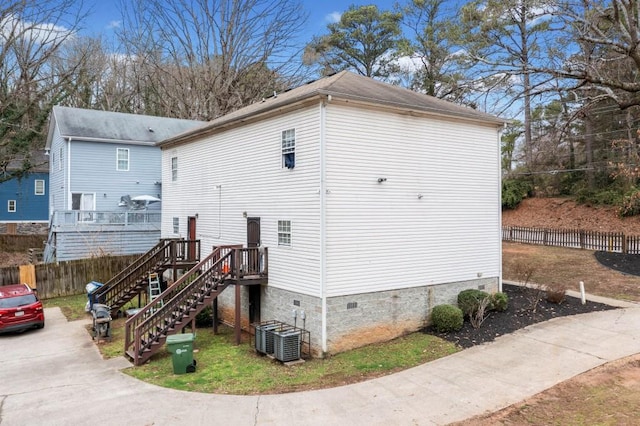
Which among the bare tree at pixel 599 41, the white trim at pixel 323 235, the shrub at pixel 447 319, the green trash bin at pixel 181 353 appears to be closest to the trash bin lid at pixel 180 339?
the green trash bin at pixel 181 353

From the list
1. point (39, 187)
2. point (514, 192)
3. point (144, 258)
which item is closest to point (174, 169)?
point (144, 258)

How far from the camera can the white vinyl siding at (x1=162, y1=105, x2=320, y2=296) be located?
514 inches

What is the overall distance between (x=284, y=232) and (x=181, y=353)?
4743 millimetres

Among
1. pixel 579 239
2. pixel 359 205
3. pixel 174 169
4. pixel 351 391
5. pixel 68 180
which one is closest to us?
pixel 351 391

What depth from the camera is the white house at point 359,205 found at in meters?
12.8

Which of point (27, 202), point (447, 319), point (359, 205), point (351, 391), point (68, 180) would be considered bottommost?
point (351, 391)

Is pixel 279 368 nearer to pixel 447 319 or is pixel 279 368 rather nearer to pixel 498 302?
pixel 447 319

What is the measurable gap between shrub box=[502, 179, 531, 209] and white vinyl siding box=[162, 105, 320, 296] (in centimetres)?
3031

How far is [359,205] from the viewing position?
13.3m

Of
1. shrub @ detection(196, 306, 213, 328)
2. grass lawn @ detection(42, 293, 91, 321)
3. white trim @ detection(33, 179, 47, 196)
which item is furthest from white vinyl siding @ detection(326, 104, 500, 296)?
white trim @ detection(33, 179, 47, 196)

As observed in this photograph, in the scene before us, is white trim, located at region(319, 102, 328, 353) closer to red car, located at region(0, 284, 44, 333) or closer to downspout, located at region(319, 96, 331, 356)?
downspout, located at region(319, 96, 331, 356)

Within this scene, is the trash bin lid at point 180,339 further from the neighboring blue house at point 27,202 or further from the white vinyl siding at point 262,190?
the neighboring blue house at point 27,202

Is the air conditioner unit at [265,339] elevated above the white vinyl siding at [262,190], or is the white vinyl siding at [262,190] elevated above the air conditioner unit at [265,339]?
the white vinyl siding at [262,190]

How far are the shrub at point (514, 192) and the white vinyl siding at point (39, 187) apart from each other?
43311mm
